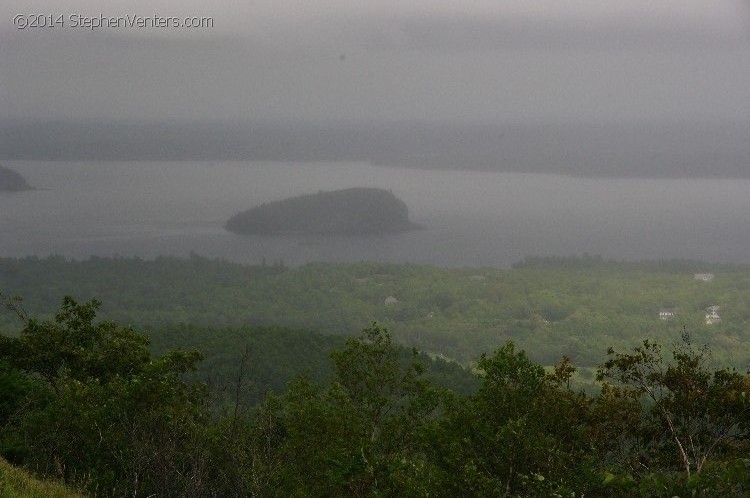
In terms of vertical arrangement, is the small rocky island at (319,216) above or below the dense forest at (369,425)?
above

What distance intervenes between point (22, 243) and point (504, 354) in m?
193

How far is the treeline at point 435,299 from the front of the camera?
3777 inches

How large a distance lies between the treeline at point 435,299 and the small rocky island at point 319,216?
5296 centimetres

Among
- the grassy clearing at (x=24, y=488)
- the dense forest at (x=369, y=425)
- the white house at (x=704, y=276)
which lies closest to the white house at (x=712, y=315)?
the white house at (x=704, y=276)

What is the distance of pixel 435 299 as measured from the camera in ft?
379

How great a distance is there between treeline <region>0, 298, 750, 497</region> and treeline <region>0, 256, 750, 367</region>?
7043cm

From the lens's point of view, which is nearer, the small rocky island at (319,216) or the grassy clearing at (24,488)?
the grassy clearing at (24,488)

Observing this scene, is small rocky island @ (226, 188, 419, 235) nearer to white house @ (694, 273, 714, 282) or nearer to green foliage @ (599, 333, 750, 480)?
white house @ (694, 273, 714, 282)

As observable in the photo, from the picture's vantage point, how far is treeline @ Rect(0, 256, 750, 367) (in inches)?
3777

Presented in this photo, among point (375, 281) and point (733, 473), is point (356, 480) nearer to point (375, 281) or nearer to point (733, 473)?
point (733, 473)

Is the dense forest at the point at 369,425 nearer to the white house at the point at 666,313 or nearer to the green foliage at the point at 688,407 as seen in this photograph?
the green foliage at the point at 688,407

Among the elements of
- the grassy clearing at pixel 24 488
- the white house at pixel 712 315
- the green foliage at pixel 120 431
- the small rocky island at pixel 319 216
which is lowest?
the white house at pixel 712 315

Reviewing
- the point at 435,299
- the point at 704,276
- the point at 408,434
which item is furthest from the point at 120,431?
the point at 704,276

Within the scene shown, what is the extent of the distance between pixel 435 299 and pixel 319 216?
266 ft
